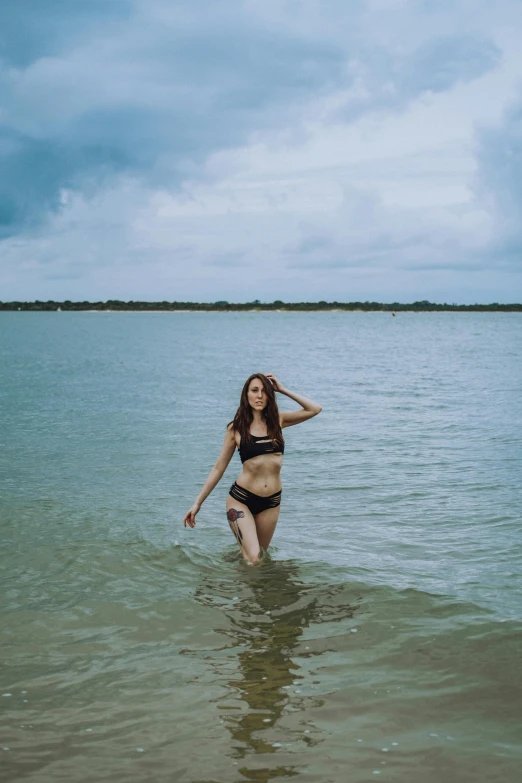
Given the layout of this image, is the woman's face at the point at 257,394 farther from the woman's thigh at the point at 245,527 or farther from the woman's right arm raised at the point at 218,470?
the woman's thigh at the point at 245,527

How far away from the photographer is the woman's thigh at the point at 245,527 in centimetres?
864

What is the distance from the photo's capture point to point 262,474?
8.57 metres

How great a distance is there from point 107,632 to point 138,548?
283 cm

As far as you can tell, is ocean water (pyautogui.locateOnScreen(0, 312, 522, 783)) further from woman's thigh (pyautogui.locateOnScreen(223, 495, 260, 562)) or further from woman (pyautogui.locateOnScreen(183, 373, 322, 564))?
woman (pyautogui.locateOnScreen(183, 373, 322, 564))

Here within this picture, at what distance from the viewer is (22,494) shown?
41.7 feet

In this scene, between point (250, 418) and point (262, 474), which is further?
point (262, 474)

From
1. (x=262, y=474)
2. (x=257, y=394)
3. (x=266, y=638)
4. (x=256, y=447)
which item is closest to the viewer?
(x=266, y=638)

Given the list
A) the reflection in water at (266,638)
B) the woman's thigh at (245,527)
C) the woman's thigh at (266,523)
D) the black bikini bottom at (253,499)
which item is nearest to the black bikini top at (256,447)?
the black bikini bottom at (253,499)

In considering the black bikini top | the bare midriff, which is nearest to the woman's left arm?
the black bikini top

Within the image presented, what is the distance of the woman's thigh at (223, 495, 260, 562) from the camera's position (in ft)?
28.3

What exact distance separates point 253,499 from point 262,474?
1.07ft

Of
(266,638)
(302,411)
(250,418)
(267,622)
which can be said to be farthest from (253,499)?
(266,638)

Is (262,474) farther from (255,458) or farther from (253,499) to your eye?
(253,499)

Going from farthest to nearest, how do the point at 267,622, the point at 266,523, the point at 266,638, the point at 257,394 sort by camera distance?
1. the point at 266,523
2. the point at 257,394
3. the point at 267,622
4. the point at 266,638
